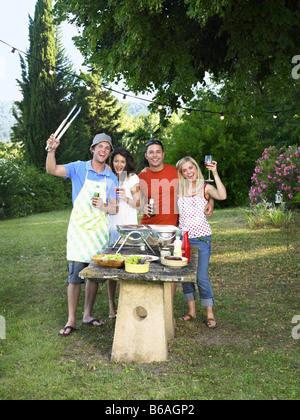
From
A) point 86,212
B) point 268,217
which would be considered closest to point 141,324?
point 86,212

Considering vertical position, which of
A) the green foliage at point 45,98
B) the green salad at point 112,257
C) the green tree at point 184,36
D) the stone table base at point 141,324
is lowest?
the stone table base at point 141,324

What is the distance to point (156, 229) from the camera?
13.9 ft

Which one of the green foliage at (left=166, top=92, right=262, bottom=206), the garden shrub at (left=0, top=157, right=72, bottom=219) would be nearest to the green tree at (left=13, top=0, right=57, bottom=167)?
the garden shrub at (left=0, top=157, right=72, bottom=219)

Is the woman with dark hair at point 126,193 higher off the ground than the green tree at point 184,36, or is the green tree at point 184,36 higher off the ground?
the green tree at point 184,36

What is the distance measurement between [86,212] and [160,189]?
0.90 m

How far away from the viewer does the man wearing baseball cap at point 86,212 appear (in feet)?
14.4

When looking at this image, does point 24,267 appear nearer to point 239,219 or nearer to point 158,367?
Answer: point 158,367

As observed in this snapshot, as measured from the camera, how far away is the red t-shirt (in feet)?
15.7

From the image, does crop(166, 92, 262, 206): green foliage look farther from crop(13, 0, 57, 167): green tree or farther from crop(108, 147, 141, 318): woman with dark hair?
crop(108, 147, 141, 318): woman with dark hair

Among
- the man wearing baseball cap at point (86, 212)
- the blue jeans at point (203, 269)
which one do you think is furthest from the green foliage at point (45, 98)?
the blue jeans at point (203, 269)

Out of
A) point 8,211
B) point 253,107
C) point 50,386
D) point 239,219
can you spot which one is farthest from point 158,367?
point 8,211

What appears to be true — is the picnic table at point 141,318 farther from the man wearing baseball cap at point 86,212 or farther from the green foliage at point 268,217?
the green foliage at point 268,217

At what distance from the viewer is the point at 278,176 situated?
1277cm

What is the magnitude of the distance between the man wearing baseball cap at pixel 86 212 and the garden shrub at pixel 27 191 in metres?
12.9
